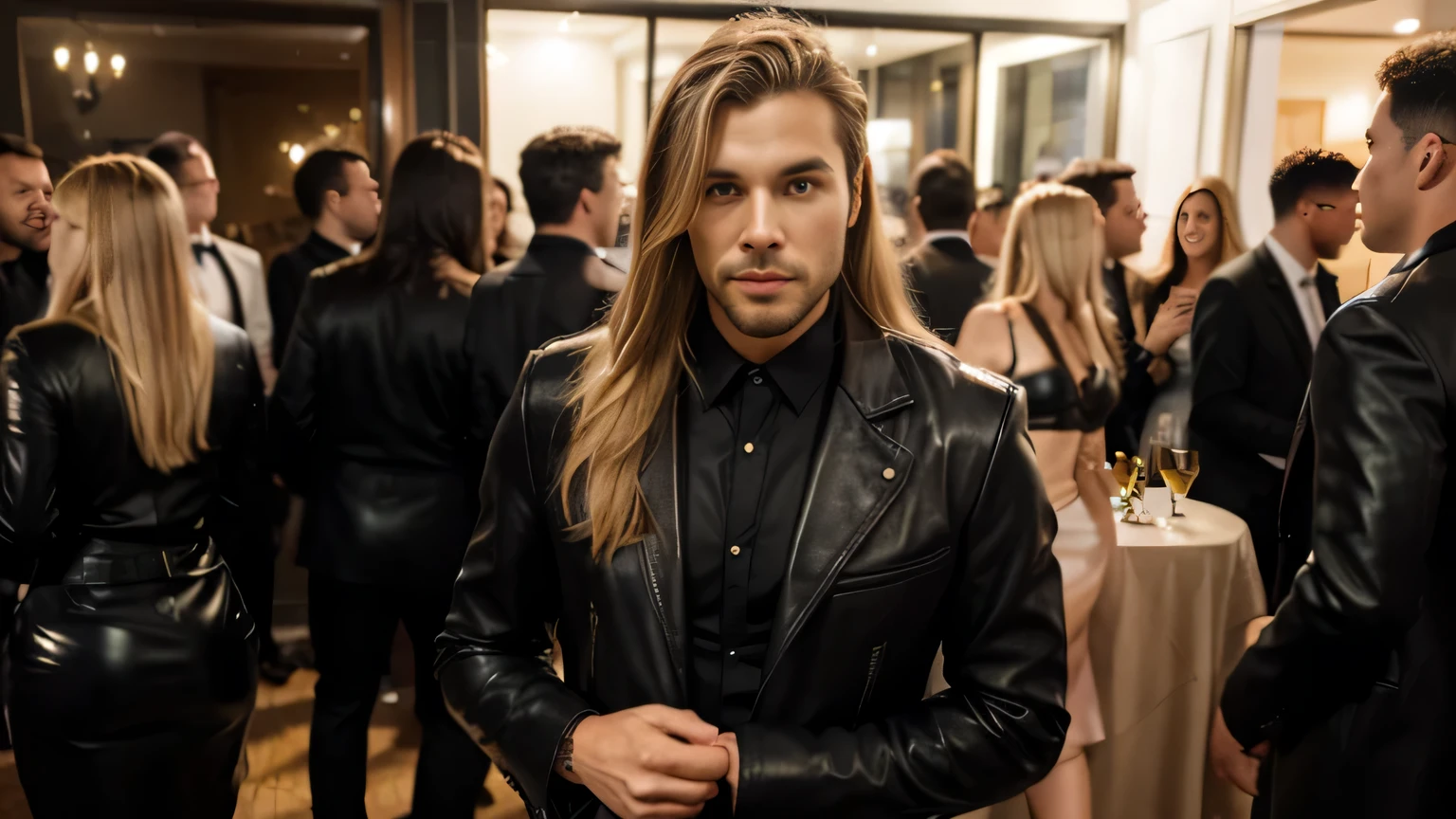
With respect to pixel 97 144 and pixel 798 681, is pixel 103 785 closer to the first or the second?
pixel 798 681

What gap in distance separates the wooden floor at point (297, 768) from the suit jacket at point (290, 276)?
115 cm

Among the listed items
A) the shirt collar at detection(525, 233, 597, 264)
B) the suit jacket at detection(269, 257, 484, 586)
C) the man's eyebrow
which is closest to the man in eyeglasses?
the suit jacket at detection(269, 257, 484, 586)

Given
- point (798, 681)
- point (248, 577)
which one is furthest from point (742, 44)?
point (248, 577)

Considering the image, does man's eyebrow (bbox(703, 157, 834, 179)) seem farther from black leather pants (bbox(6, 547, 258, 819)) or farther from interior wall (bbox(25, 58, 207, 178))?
interior wall (bbox(25, 58, 207, 178))

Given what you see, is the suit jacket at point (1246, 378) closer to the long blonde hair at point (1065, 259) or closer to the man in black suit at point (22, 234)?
the long blonde hair at point (1065, 259)

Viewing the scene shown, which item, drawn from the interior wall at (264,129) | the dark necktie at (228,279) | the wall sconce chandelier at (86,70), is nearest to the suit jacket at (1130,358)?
the interior wall at (264,129)

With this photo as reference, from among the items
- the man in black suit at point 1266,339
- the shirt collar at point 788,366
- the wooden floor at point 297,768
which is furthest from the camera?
the wooden floor at point 297,768

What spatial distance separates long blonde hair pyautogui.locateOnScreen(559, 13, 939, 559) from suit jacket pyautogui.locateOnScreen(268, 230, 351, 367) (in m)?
2.33

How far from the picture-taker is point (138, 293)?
2.12 meters

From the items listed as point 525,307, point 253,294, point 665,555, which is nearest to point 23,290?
point 253,294

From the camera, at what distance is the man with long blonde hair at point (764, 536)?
3.97 feet

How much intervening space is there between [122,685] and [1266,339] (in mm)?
2303

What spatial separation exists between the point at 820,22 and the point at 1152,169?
0.87 m

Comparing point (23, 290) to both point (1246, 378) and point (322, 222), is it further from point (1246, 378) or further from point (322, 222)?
point (1246, 378)
